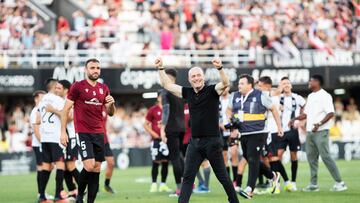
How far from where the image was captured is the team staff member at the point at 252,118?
56.6 feet

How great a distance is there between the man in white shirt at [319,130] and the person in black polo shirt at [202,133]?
531cm

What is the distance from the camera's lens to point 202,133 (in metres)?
14.1

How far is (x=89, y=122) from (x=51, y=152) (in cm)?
284

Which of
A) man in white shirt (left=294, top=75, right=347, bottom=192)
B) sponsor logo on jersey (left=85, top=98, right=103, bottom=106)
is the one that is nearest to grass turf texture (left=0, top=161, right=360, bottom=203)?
man in white shirt (left=294, top=75, right=347, bottom=192)

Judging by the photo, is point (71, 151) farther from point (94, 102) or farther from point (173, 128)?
point (94, 102)

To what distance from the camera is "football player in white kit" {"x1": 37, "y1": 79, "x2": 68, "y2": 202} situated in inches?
671

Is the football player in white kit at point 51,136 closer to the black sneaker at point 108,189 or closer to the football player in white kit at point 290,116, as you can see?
the black sneaker at point 108,189

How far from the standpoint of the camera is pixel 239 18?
40312mm

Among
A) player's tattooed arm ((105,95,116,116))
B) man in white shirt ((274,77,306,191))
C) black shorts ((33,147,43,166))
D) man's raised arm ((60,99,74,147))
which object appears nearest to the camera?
man's raised arm ((60,99,74,147))

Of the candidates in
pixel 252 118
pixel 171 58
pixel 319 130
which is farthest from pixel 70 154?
pixel 171 58

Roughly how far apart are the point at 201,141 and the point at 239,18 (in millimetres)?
26659

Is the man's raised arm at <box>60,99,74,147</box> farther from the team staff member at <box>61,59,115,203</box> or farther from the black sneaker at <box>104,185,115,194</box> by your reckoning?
the black sneaker at <box>104,185,115,194</box>

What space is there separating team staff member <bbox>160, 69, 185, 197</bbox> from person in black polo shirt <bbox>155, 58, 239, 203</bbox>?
4.17 meters

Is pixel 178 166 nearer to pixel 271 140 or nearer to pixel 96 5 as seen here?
pixel 271 140
